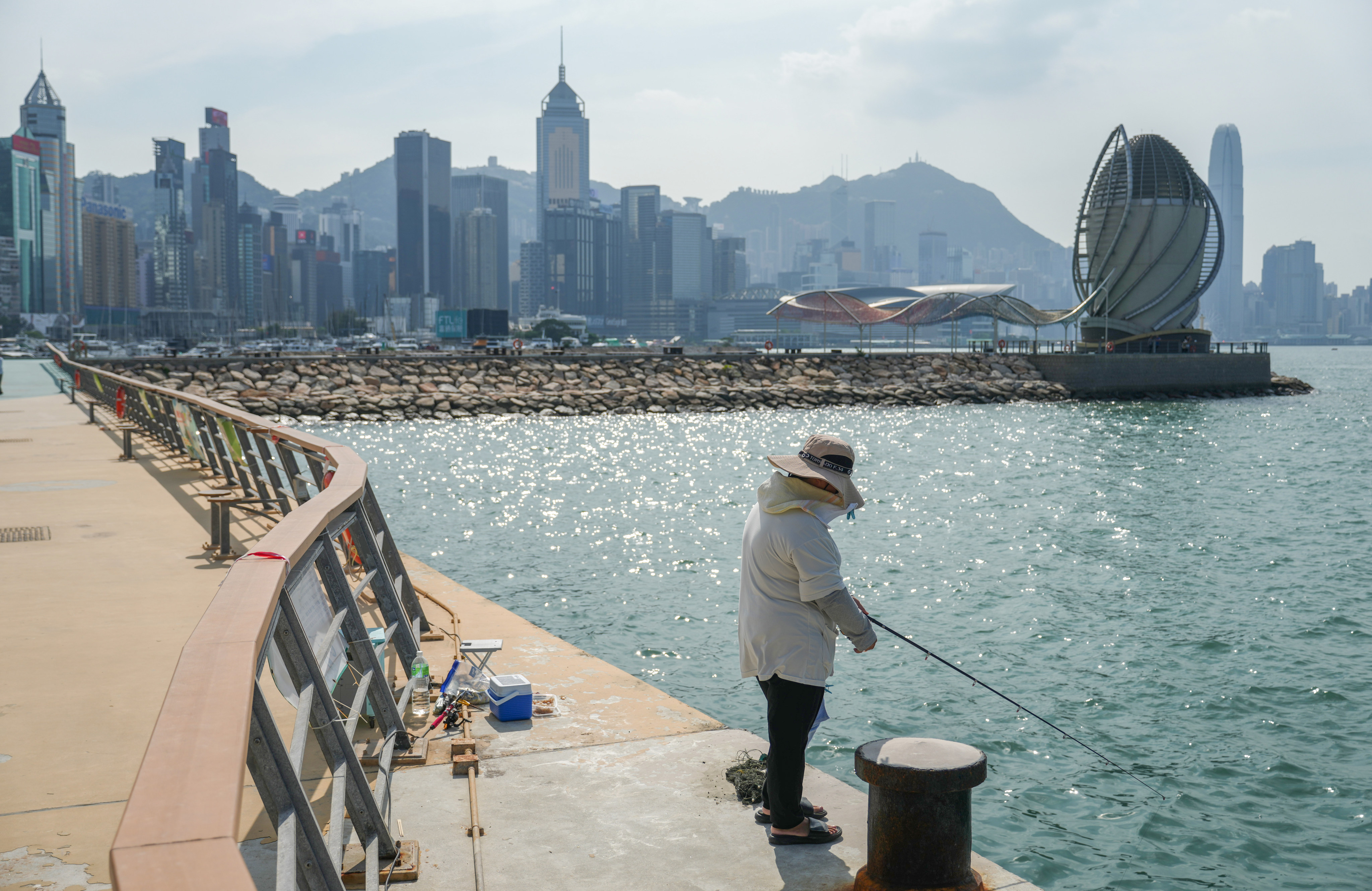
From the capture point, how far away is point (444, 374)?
175 ft

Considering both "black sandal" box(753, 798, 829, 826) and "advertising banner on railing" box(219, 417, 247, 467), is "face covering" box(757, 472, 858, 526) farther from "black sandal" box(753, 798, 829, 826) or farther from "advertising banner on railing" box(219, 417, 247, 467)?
"advertising banner on railing" box(219, 417, 247, 467)

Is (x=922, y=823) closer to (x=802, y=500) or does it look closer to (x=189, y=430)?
(x=802, y=500)

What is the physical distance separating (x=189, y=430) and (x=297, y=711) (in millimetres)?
13056

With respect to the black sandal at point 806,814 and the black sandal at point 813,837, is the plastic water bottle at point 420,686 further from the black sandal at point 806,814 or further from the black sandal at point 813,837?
the black sandal at point 813,837

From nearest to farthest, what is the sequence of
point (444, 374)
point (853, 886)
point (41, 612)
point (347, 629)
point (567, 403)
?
point (853, 886) → point (347, 629) → point (41, 612) → point (567, 403) → point (444, 374)

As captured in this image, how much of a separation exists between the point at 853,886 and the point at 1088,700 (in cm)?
592

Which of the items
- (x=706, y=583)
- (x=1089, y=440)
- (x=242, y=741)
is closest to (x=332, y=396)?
(x=1089, y=440)

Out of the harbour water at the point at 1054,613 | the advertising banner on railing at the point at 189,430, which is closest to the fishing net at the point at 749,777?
the harbour water at the point at 1054,613

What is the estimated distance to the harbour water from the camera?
281 inches

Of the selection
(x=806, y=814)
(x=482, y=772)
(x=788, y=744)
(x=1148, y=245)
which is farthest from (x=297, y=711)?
(x=1148, y=245)

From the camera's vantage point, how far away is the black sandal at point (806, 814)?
4727 mm

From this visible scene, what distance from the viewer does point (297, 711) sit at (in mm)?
4531

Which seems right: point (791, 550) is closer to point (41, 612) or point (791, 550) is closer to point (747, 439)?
point (41, 612)

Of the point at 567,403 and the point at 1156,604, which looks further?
the point at 567,403
